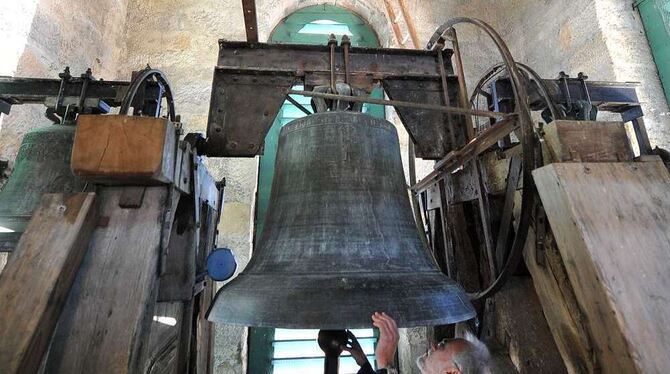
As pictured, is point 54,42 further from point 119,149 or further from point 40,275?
point 40,275

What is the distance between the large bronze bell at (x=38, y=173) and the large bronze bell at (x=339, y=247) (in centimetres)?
97

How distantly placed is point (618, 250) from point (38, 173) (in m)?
2.06

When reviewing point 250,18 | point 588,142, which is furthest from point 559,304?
point 250,18

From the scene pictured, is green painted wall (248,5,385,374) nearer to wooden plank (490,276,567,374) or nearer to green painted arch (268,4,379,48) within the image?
green painted arch (268,4,379,48)

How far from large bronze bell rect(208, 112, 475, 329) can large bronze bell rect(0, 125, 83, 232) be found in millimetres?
971

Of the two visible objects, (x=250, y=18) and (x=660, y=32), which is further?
(x=660, y=32)

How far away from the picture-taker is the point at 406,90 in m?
1.64

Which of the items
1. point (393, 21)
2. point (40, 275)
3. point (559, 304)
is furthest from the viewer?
point (393, 21)

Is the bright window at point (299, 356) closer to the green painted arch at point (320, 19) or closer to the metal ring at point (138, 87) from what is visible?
the metal ring at point (138, 87)

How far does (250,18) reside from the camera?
145 cm

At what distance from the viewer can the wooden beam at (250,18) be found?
1393 millimetres

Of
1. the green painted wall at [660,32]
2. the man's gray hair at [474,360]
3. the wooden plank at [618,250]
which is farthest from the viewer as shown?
the green painted wall at [660,32]

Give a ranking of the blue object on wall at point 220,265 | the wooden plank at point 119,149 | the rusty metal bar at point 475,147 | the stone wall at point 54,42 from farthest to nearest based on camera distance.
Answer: the stone wall at point 54,42 → the blue object on wall at point 220,265 → the rusty metal bar at point 475,147 → the wooden plank at point 119,149

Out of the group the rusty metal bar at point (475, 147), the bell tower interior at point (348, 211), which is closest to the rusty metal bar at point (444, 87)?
the bell tower interior at point (348, 211)
